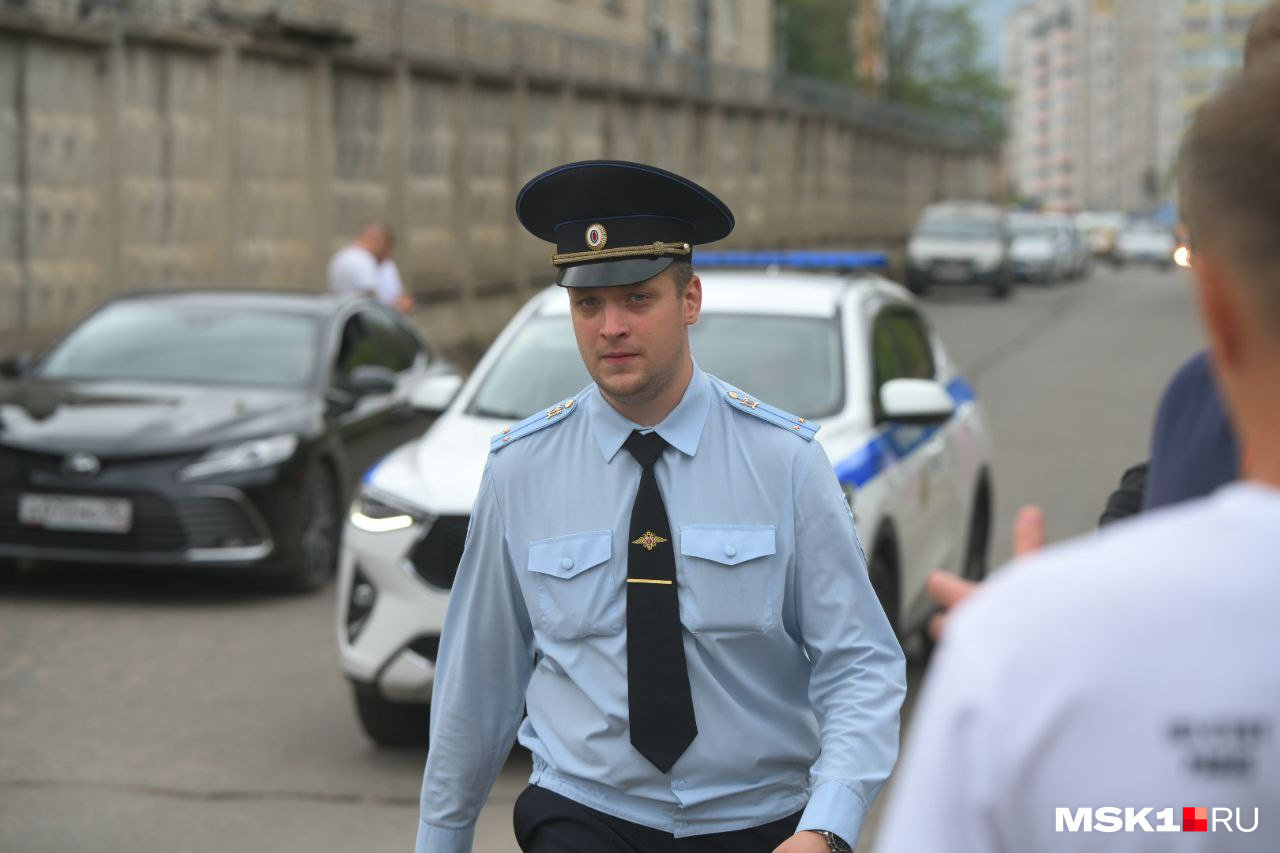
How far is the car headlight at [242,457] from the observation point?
9.67 meters

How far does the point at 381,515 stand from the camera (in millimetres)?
6953

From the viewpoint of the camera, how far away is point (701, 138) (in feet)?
111

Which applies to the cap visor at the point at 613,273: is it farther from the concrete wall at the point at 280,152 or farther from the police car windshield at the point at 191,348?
the concrete wall at the point at 280,152

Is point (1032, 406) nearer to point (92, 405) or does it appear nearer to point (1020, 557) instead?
point (92, 405)

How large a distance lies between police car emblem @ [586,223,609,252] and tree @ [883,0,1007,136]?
93.2m

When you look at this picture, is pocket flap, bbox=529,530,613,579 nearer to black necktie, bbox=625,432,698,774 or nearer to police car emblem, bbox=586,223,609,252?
black necktie, bbox=625,432,698,774

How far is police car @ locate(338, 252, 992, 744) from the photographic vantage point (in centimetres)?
684

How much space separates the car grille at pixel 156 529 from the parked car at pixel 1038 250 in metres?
43.1

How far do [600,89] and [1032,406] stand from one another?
10362 millimetres

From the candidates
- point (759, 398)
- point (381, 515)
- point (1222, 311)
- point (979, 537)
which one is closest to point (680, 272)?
point (1222, 311)

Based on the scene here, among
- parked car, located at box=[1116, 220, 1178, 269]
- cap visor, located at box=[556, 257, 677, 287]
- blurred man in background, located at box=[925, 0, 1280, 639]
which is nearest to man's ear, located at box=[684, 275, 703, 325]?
cap visor, located at box=[556, 257, 677, 287]

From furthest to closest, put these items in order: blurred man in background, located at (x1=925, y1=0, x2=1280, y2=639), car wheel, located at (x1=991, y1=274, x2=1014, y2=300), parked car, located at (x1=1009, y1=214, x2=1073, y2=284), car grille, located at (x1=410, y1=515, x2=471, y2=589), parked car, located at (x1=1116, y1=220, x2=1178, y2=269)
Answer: parked car, located at (x1=1116, y1=220, x2=1178, y2=269), parked car, located at (x1=1009, y1=214, x2=1073, y2=284), car wheel, located at (x1=991, y1=274, x2=1014, y2=300), car grille, located at (x1=410, y1=515, x2=471, y2=589), blurred man in background, located at (x1=925, y1=0, x2=1280, y2=639)

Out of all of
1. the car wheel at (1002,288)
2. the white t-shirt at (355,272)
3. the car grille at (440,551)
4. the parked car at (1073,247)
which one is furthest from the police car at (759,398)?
the parked car at (1073,247)

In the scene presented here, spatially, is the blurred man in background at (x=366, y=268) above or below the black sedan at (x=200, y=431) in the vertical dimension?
above
